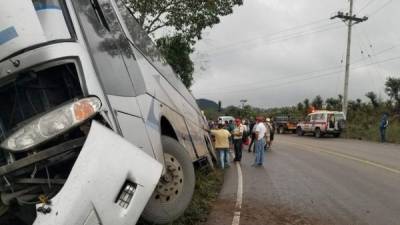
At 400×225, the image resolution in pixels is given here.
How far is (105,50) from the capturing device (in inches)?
204

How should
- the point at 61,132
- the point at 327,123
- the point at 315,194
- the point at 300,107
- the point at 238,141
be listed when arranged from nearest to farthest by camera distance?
the point at 61,132 → the point at 315,194 → the point at 238,141 → the point at 327,123 → the point at 300,107

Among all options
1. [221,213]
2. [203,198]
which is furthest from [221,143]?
[221,213]

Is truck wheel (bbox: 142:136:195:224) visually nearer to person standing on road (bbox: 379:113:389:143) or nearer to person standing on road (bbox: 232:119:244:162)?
person standing on road (bbox: 232:119:244:162)

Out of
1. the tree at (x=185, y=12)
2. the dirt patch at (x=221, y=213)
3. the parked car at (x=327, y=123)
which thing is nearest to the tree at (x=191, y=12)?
the tree at (x=185, y=12)

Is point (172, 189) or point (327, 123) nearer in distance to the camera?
point (172, 189)

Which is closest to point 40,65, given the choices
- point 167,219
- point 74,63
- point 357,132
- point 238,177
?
point 74,63

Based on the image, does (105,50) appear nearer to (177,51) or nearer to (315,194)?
(315,194)

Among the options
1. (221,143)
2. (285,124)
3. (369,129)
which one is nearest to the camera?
(221,143)

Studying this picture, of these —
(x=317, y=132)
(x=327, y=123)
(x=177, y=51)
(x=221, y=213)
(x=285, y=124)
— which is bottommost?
(x=221, y=213)

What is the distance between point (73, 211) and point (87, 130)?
2.34 ft

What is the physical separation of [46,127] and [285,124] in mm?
49145

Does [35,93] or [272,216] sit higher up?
[35,93]

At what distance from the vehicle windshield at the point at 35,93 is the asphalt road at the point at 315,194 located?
4.60m

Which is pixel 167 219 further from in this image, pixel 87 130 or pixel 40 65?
pixel 40 65
